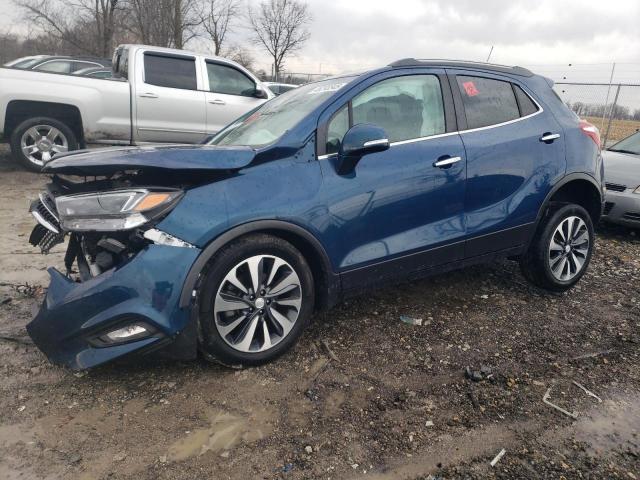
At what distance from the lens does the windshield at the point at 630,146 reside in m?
Answer: 6.84

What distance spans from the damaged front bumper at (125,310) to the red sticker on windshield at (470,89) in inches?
87.1

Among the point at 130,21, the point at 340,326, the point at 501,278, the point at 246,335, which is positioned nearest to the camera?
the point at 246,335

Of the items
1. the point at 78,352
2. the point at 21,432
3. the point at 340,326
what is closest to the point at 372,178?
the point at 340,326

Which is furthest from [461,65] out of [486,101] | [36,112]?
[36,112]

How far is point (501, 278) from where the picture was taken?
4.40m

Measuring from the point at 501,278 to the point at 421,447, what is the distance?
248 cm

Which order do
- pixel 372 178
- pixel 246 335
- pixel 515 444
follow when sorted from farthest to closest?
pixel 372 178 < pixel 246 335 < pixel 515 444

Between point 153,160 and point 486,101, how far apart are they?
2.36 metres

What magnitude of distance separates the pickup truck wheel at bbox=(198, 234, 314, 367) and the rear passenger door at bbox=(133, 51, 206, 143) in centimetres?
521

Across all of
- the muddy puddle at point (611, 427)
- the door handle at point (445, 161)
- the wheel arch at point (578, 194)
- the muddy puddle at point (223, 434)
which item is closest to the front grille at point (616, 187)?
the wheel arch at point (578, 194)

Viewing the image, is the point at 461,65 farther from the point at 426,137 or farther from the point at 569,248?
the point at 569,248

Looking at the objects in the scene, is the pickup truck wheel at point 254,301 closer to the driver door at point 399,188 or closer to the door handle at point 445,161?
the driver door at point 399,188

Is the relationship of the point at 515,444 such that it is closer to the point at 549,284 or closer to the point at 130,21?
the point at 549,284

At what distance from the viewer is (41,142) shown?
719 cm
